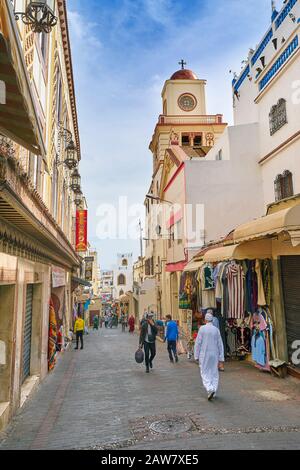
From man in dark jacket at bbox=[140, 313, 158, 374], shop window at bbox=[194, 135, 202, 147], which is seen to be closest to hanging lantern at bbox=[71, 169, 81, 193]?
man in dark jacket at bbox=[140, 313, 158, 374]

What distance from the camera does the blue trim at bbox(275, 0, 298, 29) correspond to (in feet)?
Answer: 45.3

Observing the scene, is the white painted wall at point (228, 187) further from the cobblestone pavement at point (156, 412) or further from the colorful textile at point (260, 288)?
the cobblestone pavement at point (156, 412)

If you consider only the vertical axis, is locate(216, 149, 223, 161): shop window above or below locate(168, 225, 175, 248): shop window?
above

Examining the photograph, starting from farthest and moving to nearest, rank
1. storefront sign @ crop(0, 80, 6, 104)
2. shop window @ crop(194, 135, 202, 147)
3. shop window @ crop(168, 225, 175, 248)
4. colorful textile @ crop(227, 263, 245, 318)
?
shop window @ crop(194, 135, 202, 147), shop window @ crop(168, 225, 175, 248), colorful textile @ crop(227, 263, 245, 318), storefront sign @ crop(0, 80, 6, 104)

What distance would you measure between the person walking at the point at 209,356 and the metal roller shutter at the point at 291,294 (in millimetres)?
2567

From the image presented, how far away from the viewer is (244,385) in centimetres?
895

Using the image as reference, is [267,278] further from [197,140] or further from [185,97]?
[185,97]

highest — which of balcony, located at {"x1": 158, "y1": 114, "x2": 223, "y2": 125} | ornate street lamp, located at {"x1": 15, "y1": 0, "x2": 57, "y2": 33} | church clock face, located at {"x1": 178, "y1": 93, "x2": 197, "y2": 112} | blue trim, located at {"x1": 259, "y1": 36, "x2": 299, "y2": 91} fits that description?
church clock face, located at {"x1": 178, "y1": 93, "x2": 197, "y2": 112}

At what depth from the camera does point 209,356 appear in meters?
7.84

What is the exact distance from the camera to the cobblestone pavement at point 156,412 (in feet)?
18.2

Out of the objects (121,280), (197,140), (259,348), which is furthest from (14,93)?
(121,280)

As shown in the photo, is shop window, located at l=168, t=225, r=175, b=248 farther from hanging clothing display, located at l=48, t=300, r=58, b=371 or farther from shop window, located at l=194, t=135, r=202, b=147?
shop window, located at l=194, t=135, r=202, b=147

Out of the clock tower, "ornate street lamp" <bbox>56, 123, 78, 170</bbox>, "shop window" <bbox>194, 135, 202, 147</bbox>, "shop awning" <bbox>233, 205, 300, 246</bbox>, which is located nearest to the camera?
"shop awning" <bbox>233, 205, 300, 246</bbox>

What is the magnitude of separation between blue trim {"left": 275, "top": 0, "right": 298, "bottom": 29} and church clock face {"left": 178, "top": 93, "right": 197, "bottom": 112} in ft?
61.7
